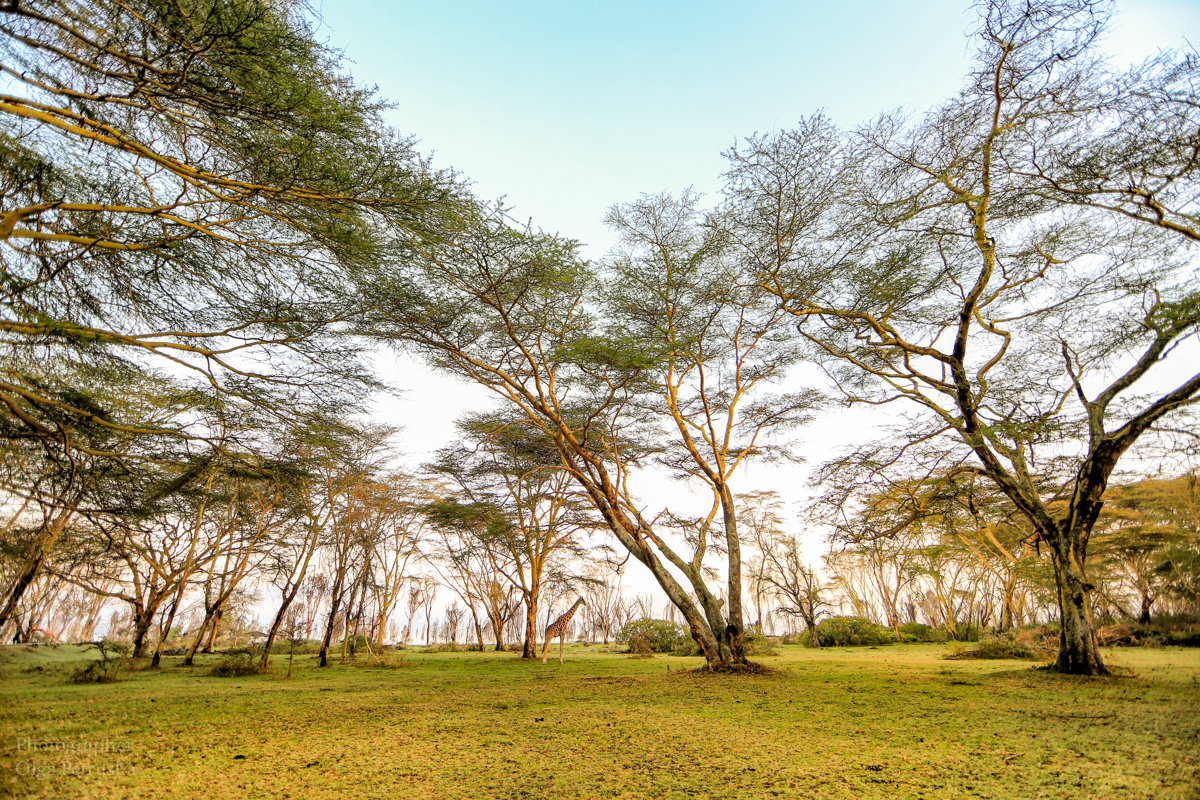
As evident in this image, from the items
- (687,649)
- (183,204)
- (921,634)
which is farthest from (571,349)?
(921,634)

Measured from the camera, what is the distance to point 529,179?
6.46 metres

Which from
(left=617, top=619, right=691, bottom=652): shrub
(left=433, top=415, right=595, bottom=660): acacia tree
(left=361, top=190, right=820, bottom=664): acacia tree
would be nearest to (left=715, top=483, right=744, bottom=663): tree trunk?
(left=361, top=190, right=820, bottom=664): acacia tree

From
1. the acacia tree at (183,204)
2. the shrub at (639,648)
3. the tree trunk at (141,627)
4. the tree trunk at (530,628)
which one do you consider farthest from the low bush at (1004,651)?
the tree trunk at (141,627)

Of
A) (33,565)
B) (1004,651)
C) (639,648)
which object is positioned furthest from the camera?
(639,648)

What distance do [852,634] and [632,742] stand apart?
49.4 ft

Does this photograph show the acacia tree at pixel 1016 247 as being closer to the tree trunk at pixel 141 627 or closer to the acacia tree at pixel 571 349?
the acacia tree at pixel 571 349

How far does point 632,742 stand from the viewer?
2.85 meters

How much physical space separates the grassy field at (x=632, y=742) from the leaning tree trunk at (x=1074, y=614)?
297 mm

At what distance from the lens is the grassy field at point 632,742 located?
1.99 m

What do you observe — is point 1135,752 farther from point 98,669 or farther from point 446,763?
point 98,669

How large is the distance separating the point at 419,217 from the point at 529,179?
3.02 metres

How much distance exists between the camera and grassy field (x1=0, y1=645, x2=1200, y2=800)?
1.99 metres

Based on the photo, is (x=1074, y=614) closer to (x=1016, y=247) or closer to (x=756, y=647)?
(x=1016, y=247)

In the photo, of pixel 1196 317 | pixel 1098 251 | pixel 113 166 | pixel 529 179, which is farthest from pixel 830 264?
pixel 113 166
